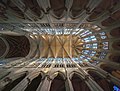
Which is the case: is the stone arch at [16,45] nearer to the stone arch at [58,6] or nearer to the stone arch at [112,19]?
the stone arch at [58,6]

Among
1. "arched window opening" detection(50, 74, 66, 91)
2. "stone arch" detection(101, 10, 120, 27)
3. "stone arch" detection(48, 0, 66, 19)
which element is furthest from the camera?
"arched window opening" detection(50, 74, 66, 91)

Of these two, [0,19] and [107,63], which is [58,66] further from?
[0,19]

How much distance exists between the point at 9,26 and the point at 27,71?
4.53 m

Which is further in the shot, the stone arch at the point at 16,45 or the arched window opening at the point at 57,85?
the stone arch at the point at 16,45

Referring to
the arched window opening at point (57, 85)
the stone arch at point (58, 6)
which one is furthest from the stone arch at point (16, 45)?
the stone arch at point (58, 6)

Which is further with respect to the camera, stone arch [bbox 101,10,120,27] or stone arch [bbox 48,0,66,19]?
stone arch [bbox 101,10,120,27]

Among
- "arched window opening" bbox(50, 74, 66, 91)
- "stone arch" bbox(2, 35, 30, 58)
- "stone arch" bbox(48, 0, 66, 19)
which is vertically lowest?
"arched window opening" bbox(50, 74, 66, 91)

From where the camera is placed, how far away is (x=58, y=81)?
15.9 m

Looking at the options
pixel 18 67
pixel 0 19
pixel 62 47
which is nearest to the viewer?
pixel 0 19

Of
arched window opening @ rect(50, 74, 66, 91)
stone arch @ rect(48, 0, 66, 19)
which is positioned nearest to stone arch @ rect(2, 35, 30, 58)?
arched window opening @ rect(50, 74, 66, 91)

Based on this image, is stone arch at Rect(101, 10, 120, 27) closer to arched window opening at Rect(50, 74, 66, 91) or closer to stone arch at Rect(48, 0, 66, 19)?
stone arch at Rect(48, 0, 66, 19)

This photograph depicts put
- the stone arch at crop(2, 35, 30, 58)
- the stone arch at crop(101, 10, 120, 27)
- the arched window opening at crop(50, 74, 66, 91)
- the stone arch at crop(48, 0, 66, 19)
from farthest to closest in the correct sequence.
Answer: the stone arch at crop(2, 35, 30, 58) → the arched window opening at crop(50, 74, 66, 91) → the stone arch at crop(101, 10, 120, 27) → the stone arch at crop(48, 0, 66, 19)

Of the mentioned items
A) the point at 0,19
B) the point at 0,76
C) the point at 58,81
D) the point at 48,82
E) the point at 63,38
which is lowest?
the point at 58,81

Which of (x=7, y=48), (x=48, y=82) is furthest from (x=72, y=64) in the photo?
(x=7, y=48)
